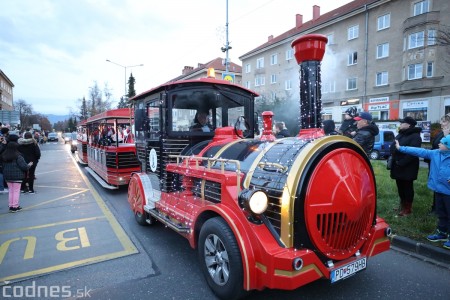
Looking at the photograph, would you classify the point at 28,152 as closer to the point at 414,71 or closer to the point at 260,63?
the point at 414,71

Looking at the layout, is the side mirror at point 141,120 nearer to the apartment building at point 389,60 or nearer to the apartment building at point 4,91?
the apartment building at point 389,60

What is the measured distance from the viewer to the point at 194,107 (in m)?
4.48

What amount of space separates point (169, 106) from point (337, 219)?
9.06 feet

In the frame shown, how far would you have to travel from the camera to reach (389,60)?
22.0 metres

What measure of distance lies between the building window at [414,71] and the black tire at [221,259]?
23.2 meters

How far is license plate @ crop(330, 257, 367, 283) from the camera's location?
94.7 inches

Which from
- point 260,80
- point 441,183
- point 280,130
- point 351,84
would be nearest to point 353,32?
point 351,84

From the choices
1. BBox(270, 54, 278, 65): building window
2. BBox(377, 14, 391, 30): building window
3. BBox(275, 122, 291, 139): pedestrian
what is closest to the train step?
BBox(275, 122, 291, 139): pedestrian

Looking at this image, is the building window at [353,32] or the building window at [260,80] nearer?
the building window at [353,32]

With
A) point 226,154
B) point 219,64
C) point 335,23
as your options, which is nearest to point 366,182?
point 226,154

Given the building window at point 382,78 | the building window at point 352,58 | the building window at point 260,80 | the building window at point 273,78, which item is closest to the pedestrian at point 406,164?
the building window at point 382,78

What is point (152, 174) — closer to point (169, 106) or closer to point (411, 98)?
point (169, 106)

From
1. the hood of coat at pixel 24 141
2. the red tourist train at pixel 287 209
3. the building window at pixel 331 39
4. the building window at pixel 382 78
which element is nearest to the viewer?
the red tourist train at pixel 287 209

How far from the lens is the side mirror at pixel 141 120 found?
4.93 m
